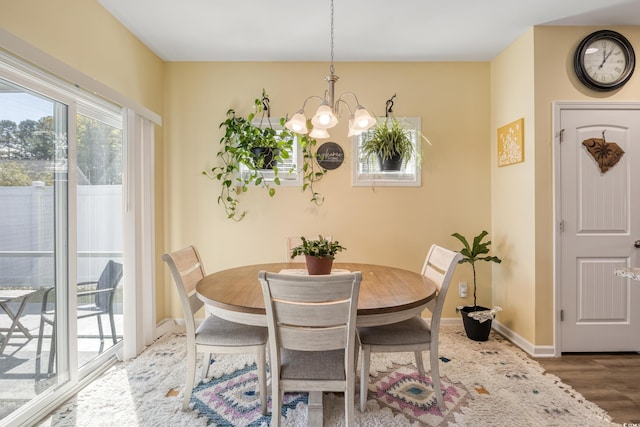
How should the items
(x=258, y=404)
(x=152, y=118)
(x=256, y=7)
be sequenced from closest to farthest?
(x=258, y=404) < (x=256, y=7) < (x=152, y=118)

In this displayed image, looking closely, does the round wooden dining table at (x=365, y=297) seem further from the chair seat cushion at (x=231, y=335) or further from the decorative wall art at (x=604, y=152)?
the decorative wall art at (x=604, y=152)

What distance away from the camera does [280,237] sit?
3357 mm

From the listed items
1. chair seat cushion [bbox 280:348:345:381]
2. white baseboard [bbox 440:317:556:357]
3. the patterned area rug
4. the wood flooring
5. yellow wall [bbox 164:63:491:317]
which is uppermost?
yellow wall [bbox 164:63:491:317]

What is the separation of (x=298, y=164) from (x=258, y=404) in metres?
2.14

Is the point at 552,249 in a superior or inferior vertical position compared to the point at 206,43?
inferior

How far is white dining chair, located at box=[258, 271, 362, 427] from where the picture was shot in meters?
1.40

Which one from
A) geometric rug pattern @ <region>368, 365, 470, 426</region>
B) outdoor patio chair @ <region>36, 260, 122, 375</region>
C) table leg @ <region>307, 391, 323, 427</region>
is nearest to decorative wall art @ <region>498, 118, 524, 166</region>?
geometric rug pattern @ <region>368, 365, 470, 426</region>

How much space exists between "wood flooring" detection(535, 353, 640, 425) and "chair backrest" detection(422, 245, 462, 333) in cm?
117

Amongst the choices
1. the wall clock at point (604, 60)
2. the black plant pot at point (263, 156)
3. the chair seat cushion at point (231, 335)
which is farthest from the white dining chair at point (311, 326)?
the wall clock at point (604, 60)

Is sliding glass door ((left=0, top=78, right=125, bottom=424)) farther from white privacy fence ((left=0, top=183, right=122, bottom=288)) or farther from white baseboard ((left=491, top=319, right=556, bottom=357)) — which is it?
white baseboard ((left=491, top=319, right=556, bottom=357))

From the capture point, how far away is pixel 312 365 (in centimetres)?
157

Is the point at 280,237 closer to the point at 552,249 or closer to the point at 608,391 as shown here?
the point at 552,249

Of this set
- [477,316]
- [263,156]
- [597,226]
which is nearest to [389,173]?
[263,156]

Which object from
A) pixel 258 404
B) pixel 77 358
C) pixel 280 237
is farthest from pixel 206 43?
pixel 258 404
